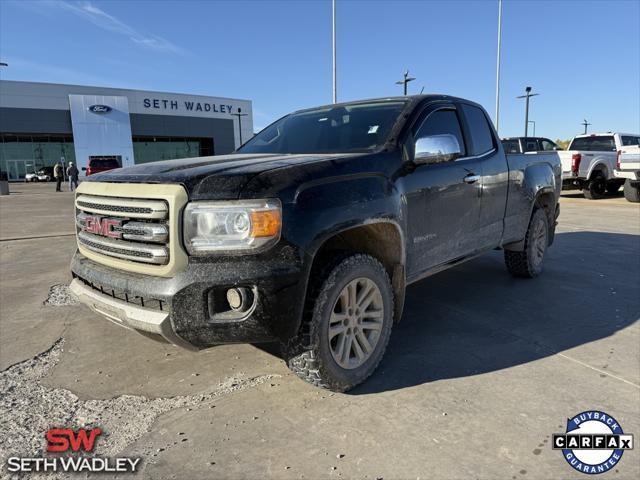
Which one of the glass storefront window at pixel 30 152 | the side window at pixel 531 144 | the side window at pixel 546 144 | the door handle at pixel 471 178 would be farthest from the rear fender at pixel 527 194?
the glass storefront window at pixel 30 152

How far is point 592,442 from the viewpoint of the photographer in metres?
2.29

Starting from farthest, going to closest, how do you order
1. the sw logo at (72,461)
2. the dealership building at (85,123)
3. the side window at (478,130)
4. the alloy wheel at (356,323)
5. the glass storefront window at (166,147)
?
the glass storefront window at (166,147) < the dealership building at (85,123) < the side window at (478,130) < the alloy wheel at (356,323) < the sw logo at (72,461)

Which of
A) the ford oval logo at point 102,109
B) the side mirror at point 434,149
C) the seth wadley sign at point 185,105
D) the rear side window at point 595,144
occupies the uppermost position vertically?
the seth wadley sign at point 185,105

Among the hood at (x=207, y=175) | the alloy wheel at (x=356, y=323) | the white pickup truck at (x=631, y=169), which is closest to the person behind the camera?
the hood at (x=207, y=175)

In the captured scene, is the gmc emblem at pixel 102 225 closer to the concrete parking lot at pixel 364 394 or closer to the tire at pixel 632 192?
the concrete parking lot at pixel 364 394

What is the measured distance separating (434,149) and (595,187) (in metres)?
15.8

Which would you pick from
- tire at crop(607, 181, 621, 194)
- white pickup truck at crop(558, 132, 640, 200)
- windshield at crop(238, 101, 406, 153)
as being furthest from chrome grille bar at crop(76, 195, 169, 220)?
tire at crop(607, 181, 621, 194)

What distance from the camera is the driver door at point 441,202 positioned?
319 cm

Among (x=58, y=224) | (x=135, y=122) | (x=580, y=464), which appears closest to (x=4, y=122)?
(x=135, y=122)

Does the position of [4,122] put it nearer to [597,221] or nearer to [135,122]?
[135,122]

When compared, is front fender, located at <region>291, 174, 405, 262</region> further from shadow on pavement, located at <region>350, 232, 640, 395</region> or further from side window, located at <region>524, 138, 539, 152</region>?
side window, located at <region>524, 138, 539, 152</region>

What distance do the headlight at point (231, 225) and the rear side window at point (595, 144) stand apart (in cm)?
1617

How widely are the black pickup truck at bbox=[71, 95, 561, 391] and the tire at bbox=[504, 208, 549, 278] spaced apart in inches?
69.6

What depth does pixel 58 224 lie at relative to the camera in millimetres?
10711
